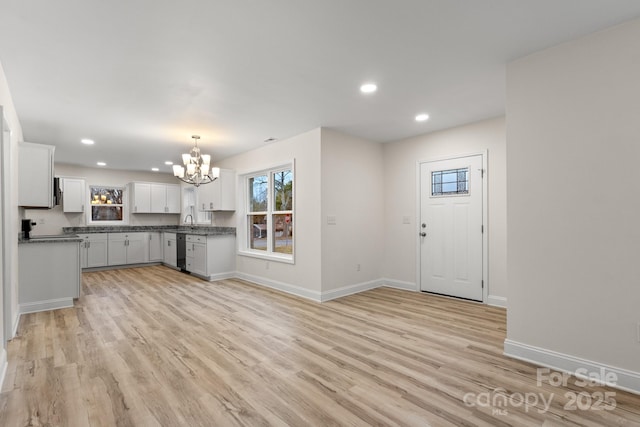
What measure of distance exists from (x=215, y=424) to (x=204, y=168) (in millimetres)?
3605

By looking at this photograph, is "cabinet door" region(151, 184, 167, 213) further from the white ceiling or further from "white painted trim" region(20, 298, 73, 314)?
"white painted trim" region(20, 298, 73, 314)

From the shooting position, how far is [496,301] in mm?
4070

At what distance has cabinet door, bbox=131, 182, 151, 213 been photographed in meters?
7.86

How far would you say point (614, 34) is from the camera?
6.97ft

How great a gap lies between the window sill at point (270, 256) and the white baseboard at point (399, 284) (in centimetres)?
164

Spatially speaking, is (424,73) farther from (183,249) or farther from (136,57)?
(183,249)

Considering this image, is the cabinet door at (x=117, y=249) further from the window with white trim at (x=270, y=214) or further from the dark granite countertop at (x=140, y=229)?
the window with white trim at (x=270, y=214)

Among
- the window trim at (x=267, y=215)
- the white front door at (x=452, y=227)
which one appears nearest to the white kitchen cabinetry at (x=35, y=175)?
the window trim at (x=267, y=215)

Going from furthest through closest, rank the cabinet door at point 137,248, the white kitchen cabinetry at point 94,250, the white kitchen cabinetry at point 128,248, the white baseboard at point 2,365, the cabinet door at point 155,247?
the cabinet door at point 155,247, the cabinet door at point 137,248, the white kitchen cabinetry at point 128,248, the white kitchen cabinetry at point 94,250, the white baseboard at point 2,365

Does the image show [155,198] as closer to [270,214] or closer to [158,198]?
[158,198]

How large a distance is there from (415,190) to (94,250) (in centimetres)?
711

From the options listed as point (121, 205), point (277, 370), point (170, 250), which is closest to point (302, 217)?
point (277, 370)

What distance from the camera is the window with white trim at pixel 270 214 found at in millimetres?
5273

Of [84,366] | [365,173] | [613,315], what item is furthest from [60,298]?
[613,315]
